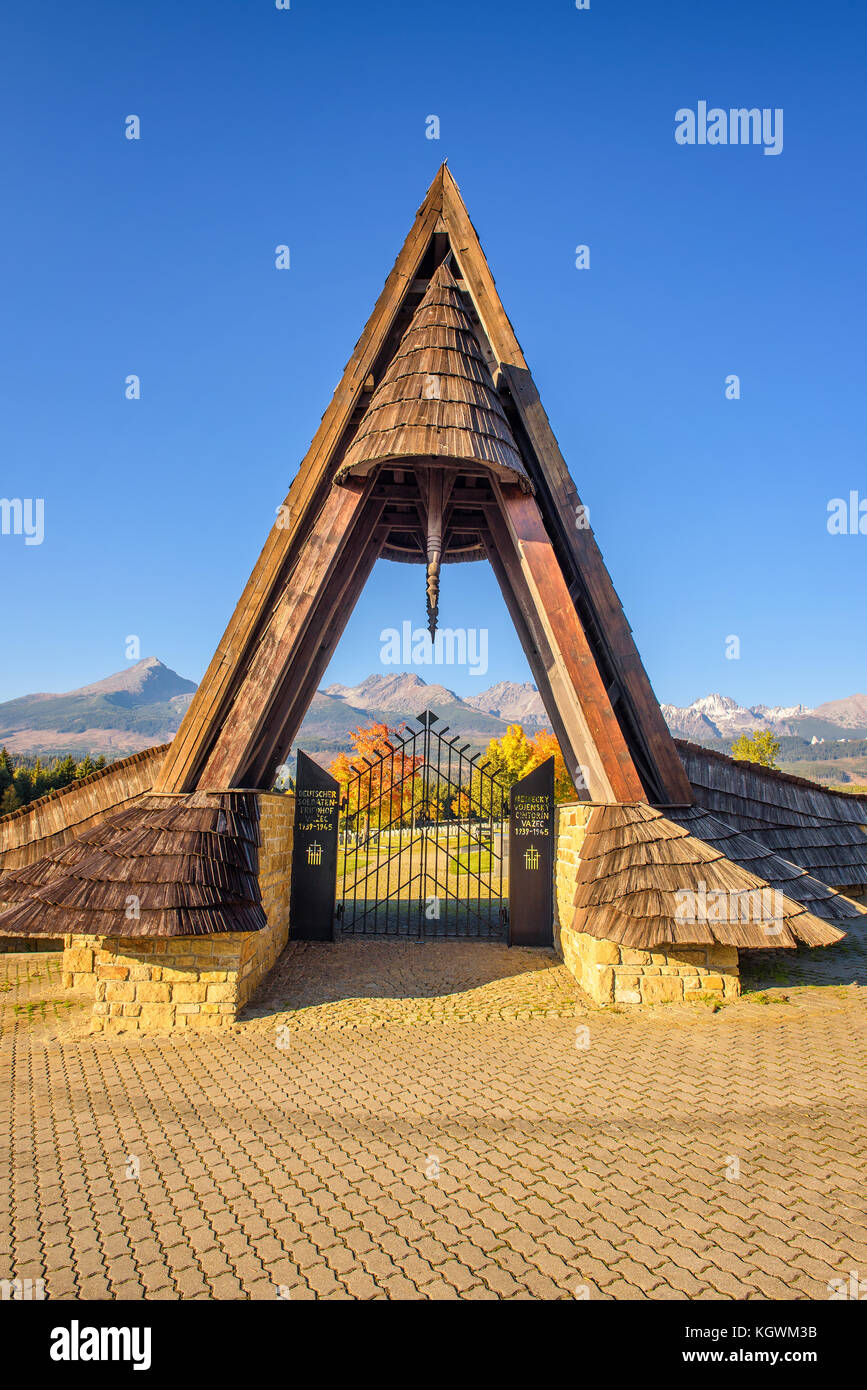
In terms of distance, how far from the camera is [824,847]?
36.6 ft

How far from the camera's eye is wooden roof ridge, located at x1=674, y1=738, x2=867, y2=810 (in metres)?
10.6

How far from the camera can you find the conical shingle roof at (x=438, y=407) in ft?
26.8

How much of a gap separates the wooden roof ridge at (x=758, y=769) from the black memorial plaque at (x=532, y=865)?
6.75 ft

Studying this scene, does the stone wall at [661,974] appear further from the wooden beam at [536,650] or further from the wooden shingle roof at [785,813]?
the wooden shingle roof at [785,813]

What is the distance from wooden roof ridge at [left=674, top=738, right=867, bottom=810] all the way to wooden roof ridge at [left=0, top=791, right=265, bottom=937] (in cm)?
612

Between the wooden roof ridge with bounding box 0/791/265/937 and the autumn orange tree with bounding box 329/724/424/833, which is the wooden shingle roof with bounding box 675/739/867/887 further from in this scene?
the wooden roof ridge with bounding box 0/791/265/937

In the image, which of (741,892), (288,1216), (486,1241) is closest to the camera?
(486,1241)

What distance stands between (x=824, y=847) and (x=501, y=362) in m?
8.58

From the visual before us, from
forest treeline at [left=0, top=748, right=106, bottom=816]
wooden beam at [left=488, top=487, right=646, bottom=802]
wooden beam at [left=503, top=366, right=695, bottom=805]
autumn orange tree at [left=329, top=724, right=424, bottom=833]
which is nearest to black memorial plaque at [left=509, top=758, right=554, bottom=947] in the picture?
autumn orange tree at [left=329, top=724, right=424, bottom=833]

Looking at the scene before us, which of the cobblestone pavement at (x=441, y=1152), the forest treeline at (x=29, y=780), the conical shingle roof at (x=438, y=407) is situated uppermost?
the conical shingle roof at (x=438, y=407)

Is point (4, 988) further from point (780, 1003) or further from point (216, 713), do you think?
point (780, 1003)

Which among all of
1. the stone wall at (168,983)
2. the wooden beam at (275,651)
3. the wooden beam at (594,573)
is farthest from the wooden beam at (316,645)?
the wooden beam at (594,573)
